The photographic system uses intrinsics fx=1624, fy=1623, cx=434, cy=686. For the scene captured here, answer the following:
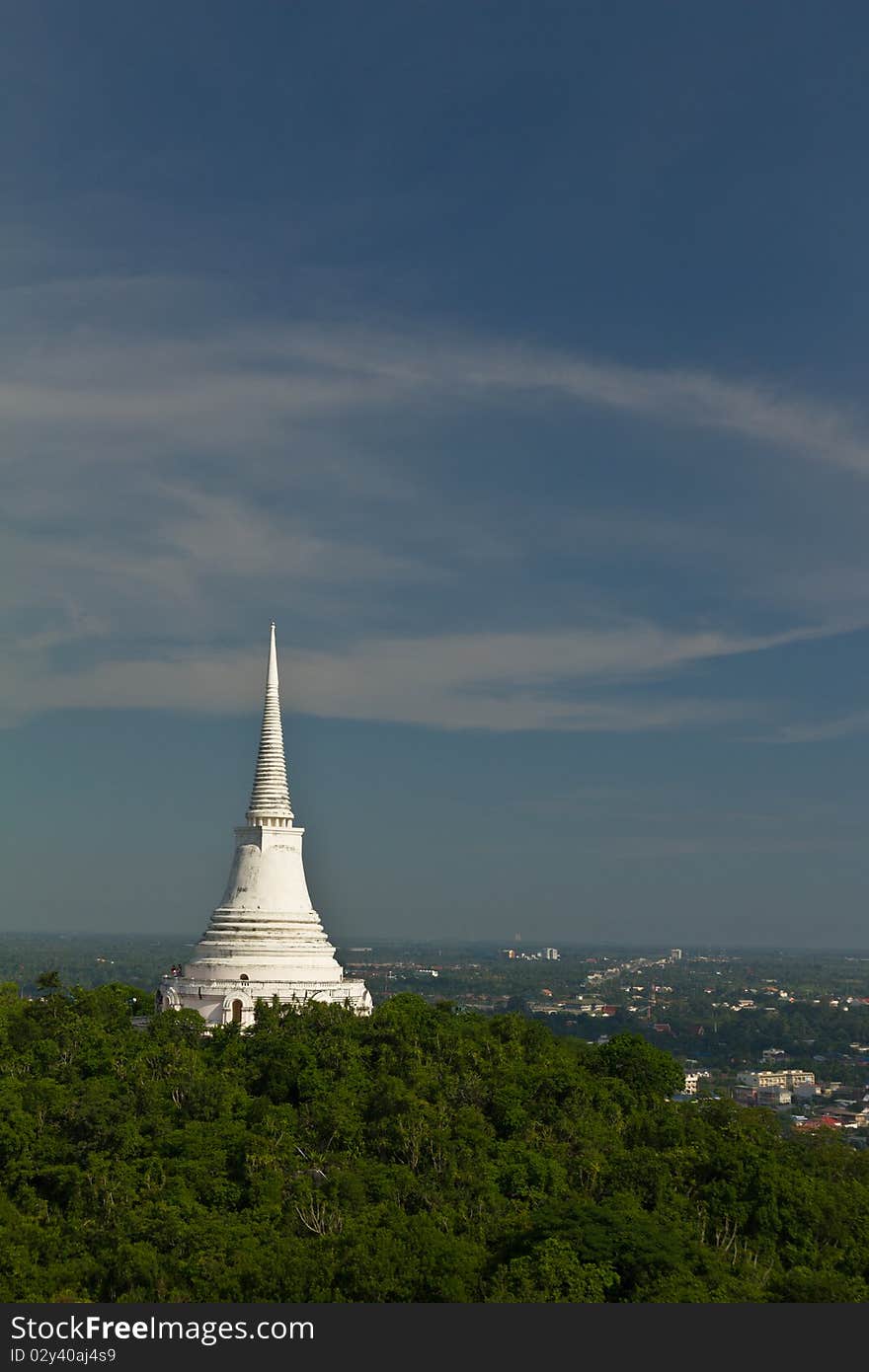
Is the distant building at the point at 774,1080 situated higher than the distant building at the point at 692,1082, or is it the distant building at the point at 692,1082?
the distant building at the point at 692,1082

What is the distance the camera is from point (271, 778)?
60.2m

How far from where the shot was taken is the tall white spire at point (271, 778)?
59719mm

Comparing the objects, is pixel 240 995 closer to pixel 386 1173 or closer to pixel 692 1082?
pixel 386 1173

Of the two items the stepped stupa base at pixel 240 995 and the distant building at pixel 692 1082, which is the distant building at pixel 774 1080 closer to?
the distant building at pixel 692 1082

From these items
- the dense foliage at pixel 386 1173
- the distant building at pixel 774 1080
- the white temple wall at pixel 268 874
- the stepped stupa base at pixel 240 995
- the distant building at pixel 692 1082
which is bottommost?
the distant building at pixel 774 1080

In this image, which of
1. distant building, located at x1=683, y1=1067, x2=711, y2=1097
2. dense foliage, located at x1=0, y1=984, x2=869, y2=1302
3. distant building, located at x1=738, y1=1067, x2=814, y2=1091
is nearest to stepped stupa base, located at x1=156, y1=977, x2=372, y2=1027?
dense foliage, located at x1=0, y1=984, x2=869, y2=1302

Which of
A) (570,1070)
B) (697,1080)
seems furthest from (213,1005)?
(697,1080)

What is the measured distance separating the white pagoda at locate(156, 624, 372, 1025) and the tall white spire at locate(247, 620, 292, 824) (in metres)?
0.04

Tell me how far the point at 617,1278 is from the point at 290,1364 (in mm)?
7650

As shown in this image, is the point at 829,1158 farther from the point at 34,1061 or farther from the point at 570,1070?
the point at 34,1061

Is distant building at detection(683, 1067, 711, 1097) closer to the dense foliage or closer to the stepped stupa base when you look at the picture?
the stepped stupa base

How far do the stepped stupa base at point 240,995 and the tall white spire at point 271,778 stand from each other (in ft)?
22.5

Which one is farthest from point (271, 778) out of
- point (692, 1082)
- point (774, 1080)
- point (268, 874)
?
point (774, 1080)

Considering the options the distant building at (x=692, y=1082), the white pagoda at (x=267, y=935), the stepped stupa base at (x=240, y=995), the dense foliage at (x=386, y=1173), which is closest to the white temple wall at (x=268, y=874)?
the white pagoda at (x=267, y=935)
